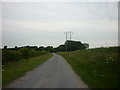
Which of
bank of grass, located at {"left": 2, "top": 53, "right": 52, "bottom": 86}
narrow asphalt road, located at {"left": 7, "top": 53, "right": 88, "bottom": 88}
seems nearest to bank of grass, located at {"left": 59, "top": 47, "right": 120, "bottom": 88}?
narrow asphalt road, located at {"left": 7, "top": 53, "right": 88, "bottom": 88}

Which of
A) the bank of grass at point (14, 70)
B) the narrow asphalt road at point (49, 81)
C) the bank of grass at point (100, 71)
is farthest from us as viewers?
the bank of grass at point (14, 70)

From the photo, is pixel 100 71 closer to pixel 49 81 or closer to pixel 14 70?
pixel 49 81

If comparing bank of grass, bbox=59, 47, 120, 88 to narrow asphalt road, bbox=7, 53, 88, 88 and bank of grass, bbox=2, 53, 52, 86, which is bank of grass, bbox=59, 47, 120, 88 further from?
bank of grass, bbox=2, 53, 52, 86

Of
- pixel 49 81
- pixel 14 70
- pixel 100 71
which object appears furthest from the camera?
pixel 14 70

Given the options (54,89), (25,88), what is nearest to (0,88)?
(25,88)

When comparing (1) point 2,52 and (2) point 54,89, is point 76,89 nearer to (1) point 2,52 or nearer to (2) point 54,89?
(2) point 54,89

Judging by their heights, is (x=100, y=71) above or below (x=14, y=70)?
above

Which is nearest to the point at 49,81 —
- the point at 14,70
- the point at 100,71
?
the point at 100,71

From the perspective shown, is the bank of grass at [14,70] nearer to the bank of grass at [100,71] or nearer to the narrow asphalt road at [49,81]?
the narrow asphalt road at [49,81]

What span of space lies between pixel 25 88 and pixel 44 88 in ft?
3.15

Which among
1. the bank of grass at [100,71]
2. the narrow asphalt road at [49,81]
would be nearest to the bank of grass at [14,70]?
the narrow asphalt road at [49,81]

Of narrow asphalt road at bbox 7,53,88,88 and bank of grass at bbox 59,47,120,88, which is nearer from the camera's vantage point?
narrow asphalt road at bbox 7,53,88,88

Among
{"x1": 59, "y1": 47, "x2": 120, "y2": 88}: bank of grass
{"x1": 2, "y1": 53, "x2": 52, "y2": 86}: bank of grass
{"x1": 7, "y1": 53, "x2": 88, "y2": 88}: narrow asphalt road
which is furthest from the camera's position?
{"x1": 2, "y1": 53, "x2": 52, "y2": 86}: bank of grass

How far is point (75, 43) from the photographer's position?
13625 cm
